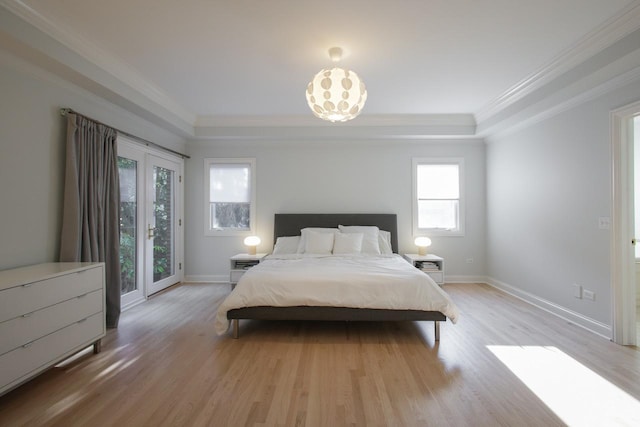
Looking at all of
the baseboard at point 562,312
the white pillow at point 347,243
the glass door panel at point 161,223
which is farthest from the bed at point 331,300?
the glass door panel at point 161,223

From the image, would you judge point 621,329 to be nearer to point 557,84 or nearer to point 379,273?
point 379,273

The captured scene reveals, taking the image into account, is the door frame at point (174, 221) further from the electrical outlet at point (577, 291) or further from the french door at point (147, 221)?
the electrical outlet at point (577, 291)

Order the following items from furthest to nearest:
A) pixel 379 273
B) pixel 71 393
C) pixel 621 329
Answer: pixel 379 273, pixel 621 329, pixel 71 393

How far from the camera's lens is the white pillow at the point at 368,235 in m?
4.48

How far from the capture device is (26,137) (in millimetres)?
2572

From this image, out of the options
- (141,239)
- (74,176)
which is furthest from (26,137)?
(141,239)

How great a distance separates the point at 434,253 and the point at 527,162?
1.92m

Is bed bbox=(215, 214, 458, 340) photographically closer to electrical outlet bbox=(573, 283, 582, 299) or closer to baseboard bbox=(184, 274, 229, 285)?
electrical outlet bbox=(573, 283, 582, 299)

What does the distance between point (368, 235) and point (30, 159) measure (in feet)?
12.8

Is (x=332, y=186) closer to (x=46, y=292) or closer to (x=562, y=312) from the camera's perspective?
(x=562, y=312)

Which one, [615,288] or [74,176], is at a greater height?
[74,176]

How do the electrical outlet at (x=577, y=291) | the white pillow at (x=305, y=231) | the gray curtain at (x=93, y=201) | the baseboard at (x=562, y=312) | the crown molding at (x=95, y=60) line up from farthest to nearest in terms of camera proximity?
the white pillow at (x=305, y=231)
the electrical outlet at (x=577, y=291)
the baseboard at (x=562, y=312)
the gray curtain at (x=93, y=201)
the crown molding at (x=95, y=60)

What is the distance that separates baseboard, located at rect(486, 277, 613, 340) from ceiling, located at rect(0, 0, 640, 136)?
256 cm

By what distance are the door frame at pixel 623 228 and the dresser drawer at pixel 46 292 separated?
462 cm
